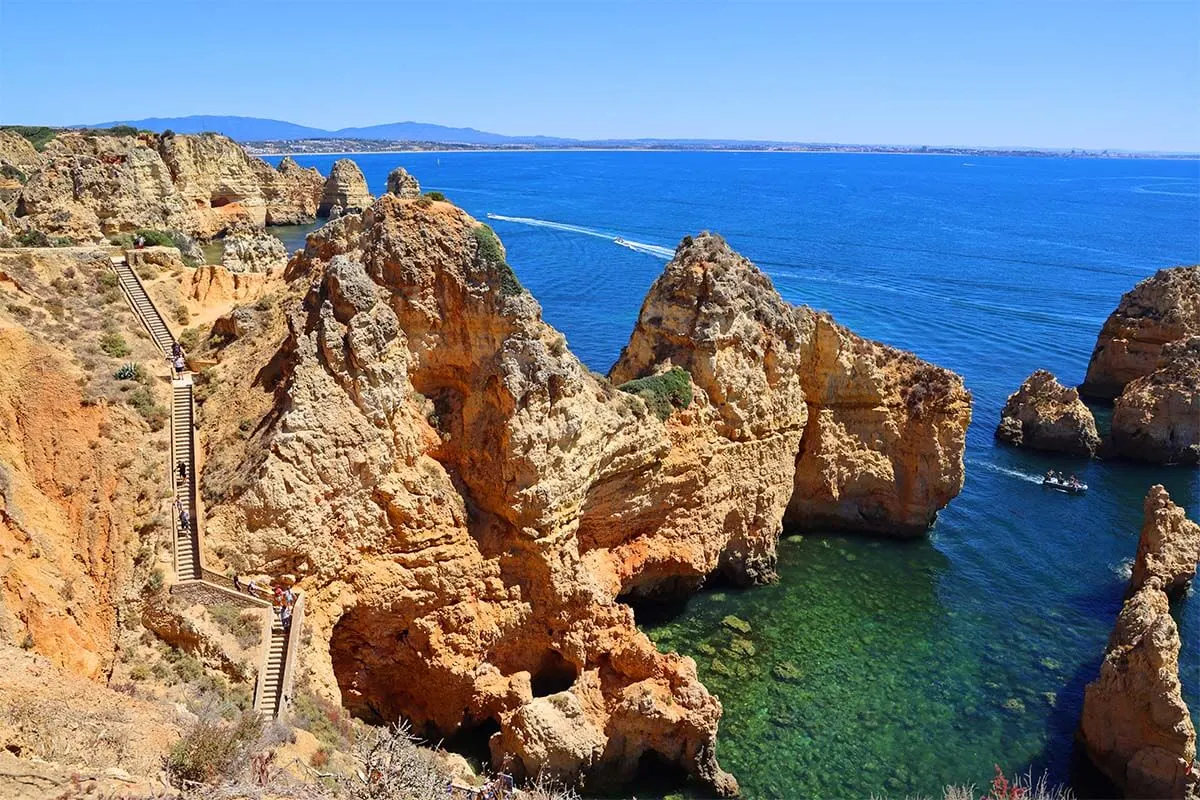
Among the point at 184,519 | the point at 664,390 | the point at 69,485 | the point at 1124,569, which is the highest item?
the point at 664,390

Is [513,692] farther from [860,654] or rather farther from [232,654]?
[860,654]

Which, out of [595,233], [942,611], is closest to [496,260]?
[942,611]

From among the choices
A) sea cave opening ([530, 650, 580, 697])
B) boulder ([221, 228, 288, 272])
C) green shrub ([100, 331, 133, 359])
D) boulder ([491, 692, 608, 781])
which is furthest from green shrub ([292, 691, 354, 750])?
boulder ([221, 228, 288, 272])

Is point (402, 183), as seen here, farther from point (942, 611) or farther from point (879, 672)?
point (942, 611)

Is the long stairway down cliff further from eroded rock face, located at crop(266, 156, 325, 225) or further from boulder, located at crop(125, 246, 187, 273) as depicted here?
eroded rock face, located at crop(266, 156, 325, 225)

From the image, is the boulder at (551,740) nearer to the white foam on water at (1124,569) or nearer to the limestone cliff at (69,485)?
the limestone cliff at (69,485)
